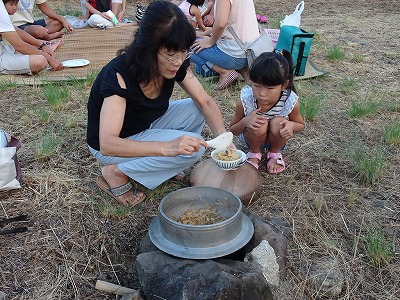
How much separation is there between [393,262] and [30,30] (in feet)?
15.0

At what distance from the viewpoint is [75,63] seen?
4387 millimetres

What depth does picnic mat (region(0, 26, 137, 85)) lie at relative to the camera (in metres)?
4.14

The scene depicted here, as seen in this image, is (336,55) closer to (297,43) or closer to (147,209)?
(297,43)

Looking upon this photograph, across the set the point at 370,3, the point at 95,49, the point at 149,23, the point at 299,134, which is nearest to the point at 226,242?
the point at 149,23

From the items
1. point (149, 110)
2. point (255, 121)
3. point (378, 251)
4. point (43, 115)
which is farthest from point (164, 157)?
point (43, 115)

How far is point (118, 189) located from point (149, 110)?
46 cm

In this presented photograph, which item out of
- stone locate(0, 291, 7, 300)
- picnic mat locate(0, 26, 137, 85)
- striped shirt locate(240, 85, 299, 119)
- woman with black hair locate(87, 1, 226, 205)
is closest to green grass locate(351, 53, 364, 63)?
picnic mat locate(0, 26, 137, 85)

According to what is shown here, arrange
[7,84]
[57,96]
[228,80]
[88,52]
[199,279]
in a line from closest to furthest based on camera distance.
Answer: [199,279] → [57,96] → [7,84] → [228,80] → [88,52]

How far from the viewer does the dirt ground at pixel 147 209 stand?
203 cm

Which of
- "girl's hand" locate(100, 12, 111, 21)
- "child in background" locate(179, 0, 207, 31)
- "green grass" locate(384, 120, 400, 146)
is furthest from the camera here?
"girl's hand" locate(100, 12, 111, 21)

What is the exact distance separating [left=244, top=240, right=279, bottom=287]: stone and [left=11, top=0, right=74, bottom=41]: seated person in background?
161 inches

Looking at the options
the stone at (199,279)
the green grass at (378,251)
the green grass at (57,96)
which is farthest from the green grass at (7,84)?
the green grass at (378,251)

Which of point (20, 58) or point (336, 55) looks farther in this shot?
point (336, 55)

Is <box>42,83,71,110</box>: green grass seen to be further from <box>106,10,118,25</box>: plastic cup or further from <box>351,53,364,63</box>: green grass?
<box>351,53,364,63</box>: green grass
